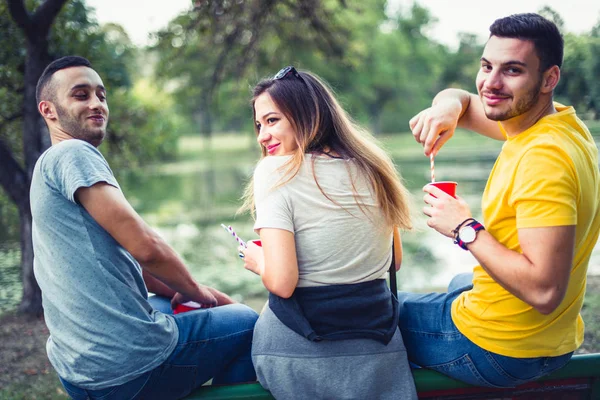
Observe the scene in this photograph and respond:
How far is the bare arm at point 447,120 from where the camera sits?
2.23 metres

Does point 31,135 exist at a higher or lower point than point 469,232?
higher

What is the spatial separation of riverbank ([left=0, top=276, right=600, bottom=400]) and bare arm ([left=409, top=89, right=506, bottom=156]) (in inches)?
80.0

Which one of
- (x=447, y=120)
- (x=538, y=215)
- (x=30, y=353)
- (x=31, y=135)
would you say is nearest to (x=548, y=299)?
(x=538, y=215)

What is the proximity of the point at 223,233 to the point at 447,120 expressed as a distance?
294 inches

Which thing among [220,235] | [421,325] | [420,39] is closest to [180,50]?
[220,235]

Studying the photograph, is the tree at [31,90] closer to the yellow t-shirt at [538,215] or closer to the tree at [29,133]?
the tree at [29,133]

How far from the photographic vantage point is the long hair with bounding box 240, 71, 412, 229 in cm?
204

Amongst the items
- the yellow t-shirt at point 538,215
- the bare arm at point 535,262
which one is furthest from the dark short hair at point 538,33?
the bare arm at point 535,262

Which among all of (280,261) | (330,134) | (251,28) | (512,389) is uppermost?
(251,28)

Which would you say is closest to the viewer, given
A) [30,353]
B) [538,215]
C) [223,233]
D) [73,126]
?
[538,215]

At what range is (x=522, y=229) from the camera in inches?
64.9

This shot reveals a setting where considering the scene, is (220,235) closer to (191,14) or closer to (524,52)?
(191,14)

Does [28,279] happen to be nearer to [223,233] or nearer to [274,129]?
[274,129]

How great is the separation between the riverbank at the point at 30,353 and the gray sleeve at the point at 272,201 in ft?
6.94
